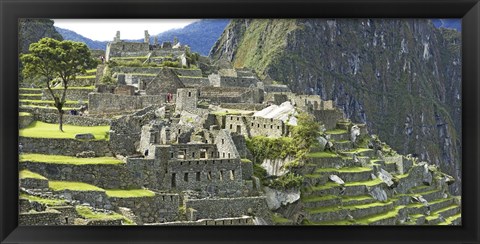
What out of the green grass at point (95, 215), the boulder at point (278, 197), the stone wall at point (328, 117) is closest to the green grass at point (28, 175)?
the green grass at point (95, 215)

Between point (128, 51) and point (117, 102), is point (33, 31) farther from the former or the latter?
point (128, 51)

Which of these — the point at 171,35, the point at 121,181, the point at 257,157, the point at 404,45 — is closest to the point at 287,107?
the point at 257,157

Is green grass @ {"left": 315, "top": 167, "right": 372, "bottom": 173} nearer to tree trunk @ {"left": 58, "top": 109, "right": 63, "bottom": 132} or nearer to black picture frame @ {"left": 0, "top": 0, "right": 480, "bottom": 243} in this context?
tree trunk @ {"left": 58, "top": 109, "right": 63, "bottom": 132}

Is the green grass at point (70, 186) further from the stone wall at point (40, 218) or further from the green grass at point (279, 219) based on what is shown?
the green grass at point (279, 219)

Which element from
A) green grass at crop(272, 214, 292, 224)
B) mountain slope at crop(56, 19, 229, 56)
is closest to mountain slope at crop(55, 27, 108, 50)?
mountain slope at crop(56, 19, 229, 56)

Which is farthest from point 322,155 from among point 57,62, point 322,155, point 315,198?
point 57,62

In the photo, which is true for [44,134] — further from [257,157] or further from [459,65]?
[459,65]
